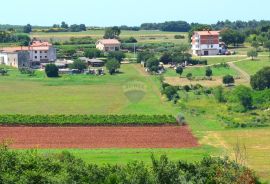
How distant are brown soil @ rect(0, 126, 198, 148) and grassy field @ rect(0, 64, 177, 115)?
4766 millimetres

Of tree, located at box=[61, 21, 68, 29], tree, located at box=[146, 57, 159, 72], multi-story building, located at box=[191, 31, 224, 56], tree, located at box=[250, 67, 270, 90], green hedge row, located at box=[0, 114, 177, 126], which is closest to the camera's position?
green hedge row, located at box=[0, 114, 177, 126]

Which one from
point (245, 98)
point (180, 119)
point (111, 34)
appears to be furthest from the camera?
point (111, 34)

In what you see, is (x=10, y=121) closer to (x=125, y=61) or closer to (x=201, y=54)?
(x=125, y=61)

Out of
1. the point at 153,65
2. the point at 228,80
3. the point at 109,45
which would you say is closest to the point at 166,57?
the point at 153,65

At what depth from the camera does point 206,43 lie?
240 feet

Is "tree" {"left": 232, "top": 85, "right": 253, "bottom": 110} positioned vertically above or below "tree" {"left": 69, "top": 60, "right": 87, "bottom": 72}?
below

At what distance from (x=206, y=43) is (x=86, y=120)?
1535 inches

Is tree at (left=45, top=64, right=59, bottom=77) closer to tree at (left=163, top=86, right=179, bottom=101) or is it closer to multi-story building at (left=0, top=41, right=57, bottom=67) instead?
multi-story building at (left=0, top=41, right=57, bottom=67)

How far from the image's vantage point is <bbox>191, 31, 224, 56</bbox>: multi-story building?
72.9 meters

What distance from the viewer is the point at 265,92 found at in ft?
139

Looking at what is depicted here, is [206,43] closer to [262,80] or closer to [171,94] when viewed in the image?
[262,80]

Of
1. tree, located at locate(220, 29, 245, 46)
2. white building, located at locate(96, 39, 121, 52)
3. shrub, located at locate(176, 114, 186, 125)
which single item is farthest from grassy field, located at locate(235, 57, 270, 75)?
shrub, located at locate(176, 114, 186, 125)

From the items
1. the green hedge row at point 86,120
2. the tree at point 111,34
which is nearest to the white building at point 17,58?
the tree at point 111,34

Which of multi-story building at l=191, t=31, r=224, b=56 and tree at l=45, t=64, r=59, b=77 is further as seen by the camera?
multi-story building at l=191, t=31, r=224, b=56
